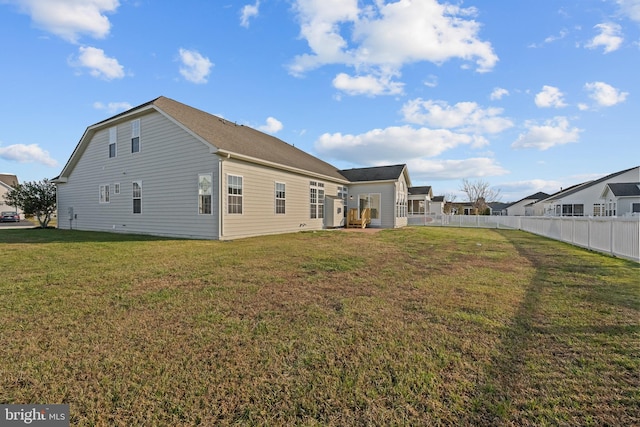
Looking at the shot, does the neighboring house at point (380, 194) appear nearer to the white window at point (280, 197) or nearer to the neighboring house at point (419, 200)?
the white window at point (280, 197)

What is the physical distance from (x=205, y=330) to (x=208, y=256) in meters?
4.87

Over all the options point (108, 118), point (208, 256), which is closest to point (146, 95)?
point (108, 118)

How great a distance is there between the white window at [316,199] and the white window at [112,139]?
1033 centimetres

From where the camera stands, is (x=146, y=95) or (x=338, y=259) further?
(x=146, y=95)

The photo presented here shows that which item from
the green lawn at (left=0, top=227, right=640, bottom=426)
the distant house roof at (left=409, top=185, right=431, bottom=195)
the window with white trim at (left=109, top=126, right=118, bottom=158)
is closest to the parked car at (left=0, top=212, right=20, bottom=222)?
the window with white trim at (left=109, top=126, right=118, bottom=158)

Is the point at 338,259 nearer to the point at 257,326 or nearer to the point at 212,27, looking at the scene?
the point at 257,326

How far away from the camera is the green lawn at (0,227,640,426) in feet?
6.58

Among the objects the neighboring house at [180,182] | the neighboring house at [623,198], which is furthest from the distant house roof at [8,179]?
the neighboring house at [623,198]

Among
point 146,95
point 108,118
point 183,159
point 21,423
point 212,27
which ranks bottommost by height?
point 21,423

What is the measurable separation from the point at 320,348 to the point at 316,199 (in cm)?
1496

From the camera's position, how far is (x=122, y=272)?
581cm

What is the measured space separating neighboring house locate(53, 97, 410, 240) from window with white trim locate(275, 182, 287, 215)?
5 cm

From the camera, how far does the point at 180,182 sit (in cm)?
1224

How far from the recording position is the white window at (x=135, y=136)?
45.0 feet
